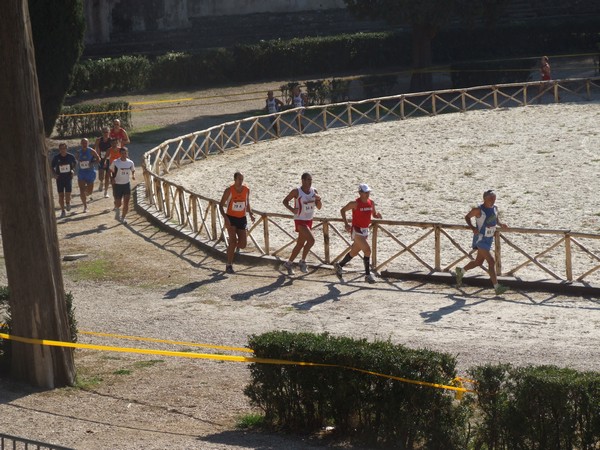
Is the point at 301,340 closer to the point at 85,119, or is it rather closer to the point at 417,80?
the point at 85,119

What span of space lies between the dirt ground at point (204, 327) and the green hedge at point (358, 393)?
348mm

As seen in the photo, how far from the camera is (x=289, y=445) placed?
32.1 feet

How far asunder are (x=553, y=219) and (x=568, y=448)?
1146 cm

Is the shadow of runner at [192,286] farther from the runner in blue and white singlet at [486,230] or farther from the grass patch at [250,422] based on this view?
the grass patch at [250,422]

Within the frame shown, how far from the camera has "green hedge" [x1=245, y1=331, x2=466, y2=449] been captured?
371 inches

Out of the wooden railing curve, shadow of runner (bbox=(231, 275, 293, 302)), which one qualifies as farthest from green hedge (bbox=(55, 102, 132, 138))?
shadow of runner (bbox=(231, 275, 293, 302))

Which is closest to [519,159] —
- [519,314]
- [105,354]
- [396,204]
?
[396,204]

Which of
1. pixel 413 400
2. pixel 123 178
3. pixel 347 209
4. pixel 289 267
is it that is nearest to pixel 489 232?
pixel 347 209

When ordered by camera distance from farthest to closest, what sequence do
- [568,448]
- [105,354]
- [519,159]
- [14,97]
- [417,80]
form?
[417,80] < [519,159] < [105,354] < [14,97] < [568,448]

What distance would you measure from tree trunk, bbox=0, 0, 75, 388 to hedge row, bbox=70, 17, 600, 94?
93.3 feet

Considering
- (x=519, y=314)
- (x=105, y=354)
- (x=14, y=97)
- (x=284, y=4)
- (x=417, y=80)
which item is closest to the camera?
(x=14, y=97)

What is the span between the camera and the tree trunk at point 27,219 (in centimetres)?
1122

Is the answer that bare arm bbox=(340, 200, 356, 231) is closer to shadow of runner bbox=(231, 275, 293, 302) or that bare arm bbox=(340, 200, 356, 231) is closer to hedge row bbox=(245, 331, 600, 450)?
shadow of runner bbox=(231, 275, 293, 302)

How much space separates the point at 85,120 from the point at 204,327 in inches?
738
